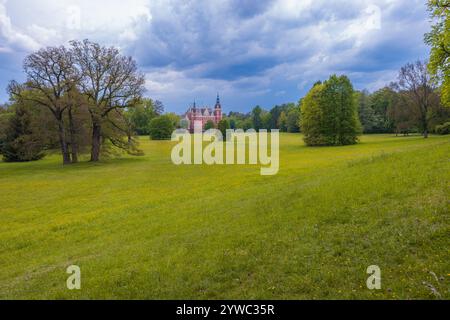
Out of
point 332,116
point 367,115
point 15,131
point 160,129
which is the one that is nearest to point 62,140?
point 15,131

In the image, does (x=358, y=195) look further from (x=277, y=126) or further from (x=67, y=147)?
(x=277, y=126)

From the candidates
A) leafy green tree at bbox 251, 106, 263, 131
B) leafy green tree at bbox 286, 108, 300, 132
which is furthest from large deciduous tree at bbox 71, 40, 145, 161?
leafy green tree at bbox 251, 106, 263, 131

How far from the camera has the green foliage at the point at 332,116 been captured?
6175 cm

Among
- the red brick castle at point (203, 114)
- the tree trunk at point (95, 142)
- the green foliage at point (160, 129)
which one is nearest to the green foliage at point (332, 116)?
the tree trunk at point (95, 142)

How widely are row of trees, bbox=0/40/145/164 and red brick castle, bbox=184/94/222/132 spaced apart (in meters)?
124

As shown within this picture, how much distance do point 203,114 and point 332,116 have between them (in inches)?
5016

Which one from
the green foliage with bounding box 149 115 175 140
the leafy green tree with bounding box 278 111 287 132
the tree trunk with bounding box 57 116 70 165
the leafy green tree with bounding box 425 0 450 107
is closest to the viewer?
the leafy green tree with bounding box 425 0 450 107

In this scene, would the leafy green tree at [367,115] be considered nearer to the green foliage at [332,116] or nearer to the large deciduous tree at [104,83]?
the green foliage at [332,116]

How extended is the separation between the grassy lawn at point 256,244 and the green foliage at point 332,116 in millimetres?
48943

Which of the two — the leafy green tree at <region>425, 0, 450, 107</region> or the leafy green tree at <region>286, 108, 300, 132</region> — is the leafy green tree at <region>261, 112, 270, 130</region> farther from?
Answer: the leafy green tree at <region>425, 0, 450, 107</region>

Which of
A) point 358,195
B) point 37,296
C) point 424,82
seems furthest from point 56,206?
point 424,82

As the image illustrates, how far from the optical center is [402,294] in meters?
4.89

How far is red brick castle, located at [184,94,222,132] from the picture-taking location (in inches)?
6855
